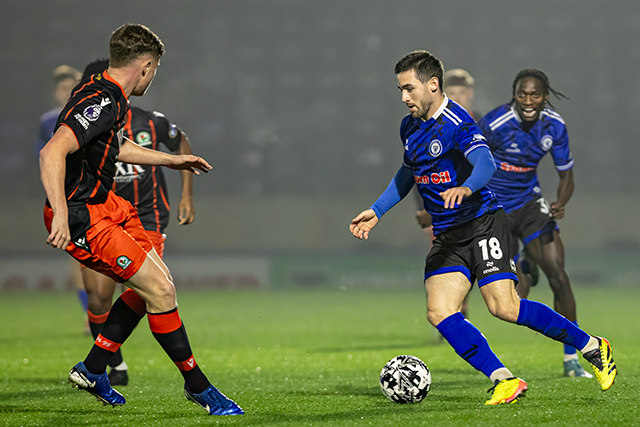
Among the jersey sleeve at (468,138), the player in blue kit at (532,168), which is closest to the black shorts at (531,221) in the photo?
the player in blue kit at (532,168)

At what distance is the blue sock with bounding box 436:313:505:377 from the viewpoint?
382cm

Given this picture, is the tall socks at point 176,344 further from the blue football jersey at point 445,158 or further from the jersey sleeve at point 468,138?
the jersey sleeve at point 468,138

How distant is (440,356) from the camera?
6.42m

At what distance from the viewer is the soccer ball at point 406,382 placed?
4.11 meters

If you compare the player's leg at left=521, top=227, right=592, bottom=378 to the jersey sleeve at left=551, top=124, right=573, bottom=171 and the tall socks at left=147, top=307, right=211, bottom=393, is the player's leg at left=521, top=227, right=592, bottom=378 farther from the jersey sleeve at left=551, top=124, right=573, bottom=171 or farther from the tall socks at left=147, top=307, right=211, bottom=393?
the tall socks at left=147, top=307, right=211, bottom=393

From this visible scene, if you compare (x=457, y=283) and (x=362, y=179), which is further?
(x=362, y=179)

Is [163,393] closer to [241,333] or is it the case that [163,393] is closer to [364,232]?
[364,232]

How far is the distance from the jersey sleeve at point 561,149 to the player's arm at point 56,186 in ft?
11.2

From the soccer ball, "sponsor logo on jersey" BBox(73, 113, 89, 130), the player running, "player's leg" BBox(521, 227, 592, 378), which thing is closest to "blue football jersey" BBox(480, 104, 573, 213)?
"player's leg" BBox(521, 227, 592, 378)

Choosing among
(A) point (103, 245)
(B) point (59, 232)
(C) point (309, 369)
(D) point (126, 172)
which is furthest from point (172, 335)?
(C) point (309, 369)

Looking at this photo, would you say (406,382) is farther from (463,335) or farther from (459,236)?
(459,236)

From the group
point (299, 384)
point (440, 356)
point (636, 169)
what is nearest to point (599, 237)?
point (636, 169)

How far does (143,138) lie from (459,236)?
2.27 meters

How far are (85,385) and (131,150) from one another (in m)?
1.15
